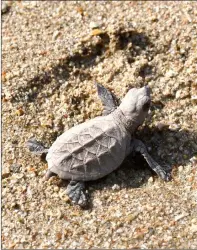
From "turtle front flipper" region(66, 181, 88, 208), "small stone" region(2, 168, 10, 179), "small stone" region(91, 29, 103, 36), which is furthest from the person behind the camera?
"small stone" region(91, 29, 103, 36)

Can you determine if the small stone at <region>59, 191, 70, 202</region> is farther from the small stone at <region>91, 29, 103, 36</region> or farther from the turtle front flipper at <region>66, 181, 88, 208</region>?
the small stone at <region>91, 29, 103, 36</region>

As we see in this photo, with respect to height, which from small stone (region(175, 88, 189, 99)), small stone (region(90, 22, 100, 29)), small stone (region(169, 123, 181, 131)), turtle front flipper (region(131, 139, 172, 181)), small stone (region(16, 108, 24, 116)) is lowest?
turtle front flipper (region(131, 139, 172, 181))

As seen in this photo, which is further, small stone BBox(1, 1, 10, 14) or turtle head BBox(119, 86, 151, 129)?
small stone BBox(1, 1, 10, 14)

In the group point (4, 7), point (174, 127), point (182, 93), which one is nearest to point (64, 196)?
point (174, 127)

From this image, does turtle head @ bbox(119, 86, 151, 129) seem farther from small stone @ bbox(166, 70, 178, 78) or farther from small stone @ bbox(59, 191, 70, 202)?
small stone @ bbox(59, 191, 70, 202)

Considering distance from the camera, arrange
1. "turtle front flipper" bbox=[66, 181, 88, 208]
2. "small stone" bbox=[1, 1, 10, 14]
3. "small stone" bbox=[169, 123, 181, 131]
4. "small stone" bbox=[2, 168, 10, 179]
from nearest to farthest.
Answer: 1. "turtle front flipper" bbox=[66, 181, 88, 208]
2. "small stone" bbox=[2, 168, 10, 179]
3. "small stone" bbox=[169, 123, 181, 131]
4. "small stone" bbox=[1, 1, 10, 14]

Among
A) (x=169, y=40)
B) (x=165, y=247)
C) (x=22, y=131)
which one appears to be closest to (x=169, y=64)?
(x=169, y=40)

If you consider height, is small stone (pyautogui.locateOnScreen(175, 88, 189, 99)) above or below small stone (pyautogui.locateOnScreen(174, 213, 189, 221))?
above

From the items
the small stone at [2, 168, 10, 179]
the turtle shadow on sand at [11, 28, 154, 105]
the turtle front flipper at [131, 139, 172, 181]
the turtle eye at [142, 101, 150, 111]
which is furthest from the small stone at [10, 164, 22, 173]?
the turtle eye at [142, 101, 150, 111]

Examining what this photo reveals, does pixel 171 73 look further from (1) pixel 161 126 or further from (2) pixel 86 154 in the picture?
(2) pixel 86 154
